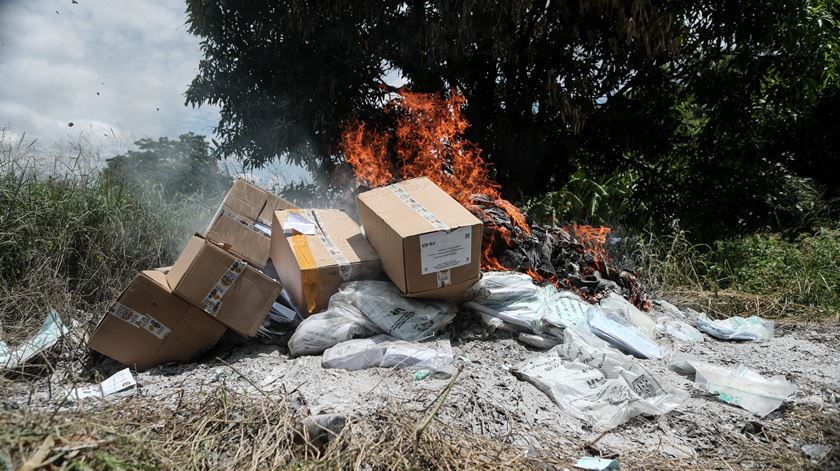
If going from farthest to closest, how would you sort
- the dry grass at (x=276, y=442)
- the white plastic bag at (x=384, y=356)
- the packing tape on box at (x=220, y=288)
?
the packing tape on box at (x=220, y=288), the white plastic bag at (x=384, y=356), the dry grass at (x=276, y=442)

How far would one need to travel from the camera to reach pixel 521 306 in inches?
125

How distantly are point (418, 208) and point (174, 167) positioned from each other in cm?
296

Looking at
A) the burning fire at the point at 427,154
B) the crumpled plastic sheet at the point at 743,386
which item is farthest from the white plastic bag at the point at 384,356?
the burning fire at the point at 427,154

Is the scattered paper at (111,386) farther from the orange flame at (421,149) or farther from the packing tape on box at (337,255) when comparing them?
the orange flame at (421,149)

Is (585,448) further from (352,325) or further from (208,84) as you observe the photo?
(208,84)

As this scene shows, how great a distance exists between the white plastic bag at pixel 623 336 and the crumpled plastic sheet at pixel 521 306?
7 centimetres

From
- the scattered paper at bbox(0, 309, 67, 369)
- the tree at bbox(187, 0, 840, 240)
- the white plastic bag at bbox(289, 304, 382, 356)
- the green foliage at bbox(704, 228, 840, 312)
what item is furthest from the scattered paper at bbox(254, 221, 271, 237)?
the green foliage at bbox(704, 228, 840, 312)

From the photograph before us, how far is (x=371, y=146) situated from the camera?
469 cm

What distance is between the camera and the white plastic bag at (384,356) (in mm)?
2615

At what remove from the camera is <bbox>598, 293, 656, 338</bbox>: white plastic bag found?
342 centimetres

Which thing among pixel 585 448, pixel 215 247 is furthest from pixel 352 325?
pixel 585 448

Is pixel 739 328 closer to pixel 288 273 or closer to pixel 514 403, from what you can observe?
pixel 514 403

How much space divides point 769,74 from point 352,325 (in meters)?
5.11

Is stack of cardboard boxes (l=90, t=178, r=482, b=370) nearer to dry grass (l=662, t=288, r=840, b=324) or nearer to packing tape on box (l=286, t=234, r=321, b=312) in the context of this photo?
packing tape on box (l=286, t=234, r=321, b=312)
